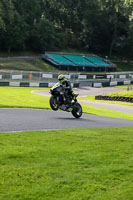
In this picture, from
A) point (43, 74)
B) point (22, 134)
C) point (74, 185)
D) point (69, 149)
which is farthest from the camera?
point (43, 74)

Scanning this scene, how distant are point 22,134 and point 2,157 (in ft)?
8.99

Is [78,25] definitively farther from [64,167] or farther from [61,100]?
[64,167]

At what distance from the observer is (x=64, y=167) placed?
20.4 feet

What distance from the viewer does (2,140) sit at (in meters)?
8.23

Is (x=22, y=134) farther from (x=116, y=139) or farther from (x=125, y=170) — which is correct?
(x=125, y=170)

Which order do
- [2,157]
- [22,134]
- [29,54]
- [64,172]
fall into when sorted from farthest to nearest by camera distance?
[29,54]
[22,134]
[2,157]
[64,172]

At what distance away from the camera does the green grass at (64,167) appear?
5016mm

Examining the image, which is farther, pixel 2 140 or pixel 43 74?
pixel 43 74

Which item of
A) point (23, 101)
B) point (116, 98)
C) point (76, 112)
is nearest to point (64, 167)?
point (76, 112)

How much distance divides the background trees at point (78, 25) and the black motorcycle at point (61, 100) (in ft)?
192

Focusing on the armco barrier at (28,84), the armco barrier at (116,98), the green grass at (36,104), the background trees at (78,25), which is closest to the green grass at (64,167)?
the green grass at (36,104)

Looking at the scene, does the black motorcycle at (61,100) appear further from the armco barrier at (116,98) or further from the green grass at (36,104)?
the armco barrier at (116,98)

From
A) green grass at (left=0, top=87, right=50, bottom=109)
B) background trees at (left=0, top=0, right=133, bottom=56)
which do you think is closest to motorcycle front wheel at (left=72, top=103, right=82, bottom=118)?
green grass at (left=0, top=87, right=50, bottom=109)

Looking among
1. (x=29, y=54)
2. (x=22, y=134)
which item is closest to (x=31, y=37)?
(x=29, y=54)
